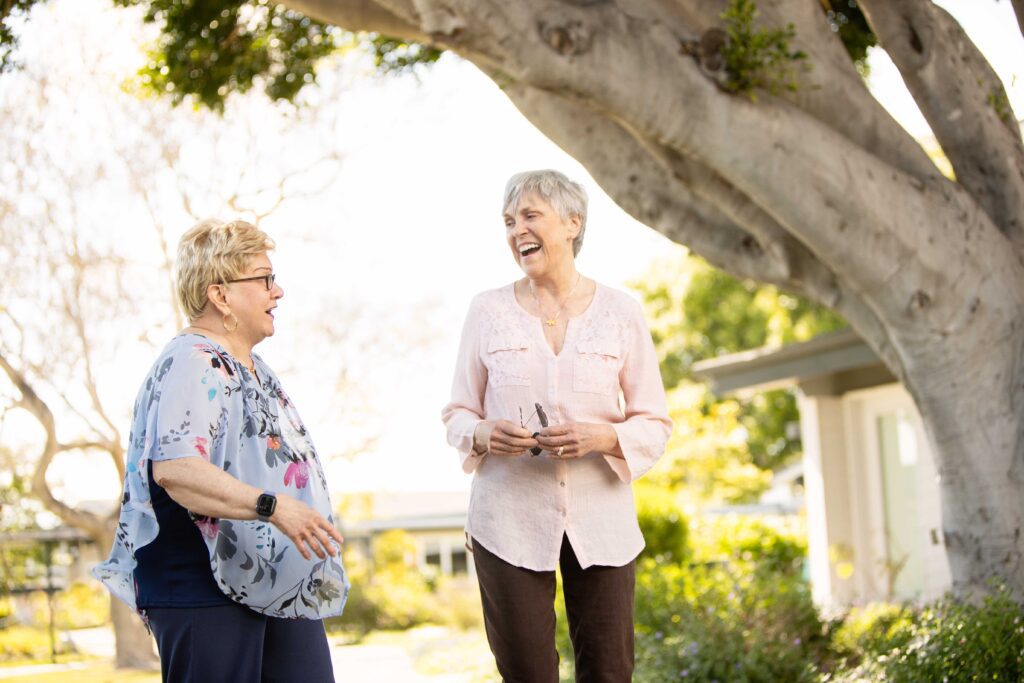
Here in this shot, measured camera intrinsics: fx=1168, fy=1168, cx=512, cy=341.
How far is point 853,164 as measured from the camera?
18.7ft

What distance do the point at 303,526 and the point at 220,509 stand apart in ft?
0.68

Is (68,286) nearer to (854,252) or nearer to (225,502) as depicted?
(854,252)

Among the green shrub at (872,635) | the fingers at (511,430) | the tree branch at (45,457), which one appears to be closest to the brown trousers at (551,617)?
the fingers at (511,430)

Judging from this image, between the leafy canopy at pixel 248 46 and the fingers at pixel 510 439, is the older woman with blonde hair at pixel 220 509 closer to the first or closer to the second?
the fingers at pixel 510 439

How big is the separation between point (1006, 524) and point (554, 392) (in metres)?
3.27

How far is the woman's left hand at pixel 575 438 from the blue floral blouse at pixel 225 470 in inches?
26.7

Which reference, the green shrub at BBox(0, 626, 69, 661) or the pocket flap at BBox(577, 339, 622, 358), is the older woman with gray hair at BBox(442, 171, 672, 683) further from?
the green shrub at BBox(0, 626, 69, 661)

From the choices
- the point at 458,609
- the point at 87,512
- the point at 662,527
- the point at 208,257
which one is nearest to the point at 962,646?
the point at 208,257

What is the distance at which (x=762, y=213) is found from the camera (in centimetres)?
646

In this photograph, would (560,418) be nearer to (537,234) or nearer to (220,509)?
(537,234)

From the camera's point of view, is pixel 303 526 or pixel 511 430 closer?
pixel 303 526

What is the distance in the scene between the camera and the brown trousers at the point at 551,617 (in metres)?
3.55

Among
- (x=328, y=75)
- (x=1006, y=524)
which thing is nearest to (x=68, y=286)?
(x=328, y=75)

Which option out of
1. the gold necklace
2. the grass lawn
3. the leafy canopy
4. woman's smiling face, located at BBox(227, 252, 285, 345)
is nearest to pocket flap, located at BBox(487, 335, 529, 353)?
the gold necklace
